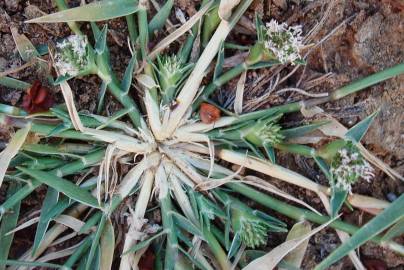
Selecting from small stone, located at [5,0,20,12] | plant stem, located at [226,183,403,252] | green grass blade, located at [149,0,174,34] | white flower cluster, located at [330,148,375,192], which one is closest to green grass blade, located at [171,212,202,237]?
plant stem, located at [226,183,403,252]

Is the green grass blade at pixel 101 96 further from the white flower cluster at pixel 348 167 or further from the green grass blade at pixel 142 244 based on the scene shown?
the white flower cluster at pixel 348 167

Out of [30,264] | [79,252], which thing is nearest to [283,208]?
[79,252]

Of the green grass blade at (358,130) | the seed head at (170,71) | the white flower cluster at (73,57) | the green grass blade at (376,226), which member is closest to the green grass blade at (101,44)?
the white flower cluster at (73,57)

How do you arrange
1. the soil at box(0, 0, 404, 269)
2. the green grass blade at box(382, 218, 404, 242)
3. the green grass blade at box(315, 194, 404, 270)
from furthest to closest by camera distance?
the soil at box(0, 0, 404, 269)
the green grass blade at box(382, 218, 404, 242)
the green grass blade at box(315, 194, 404, 270)

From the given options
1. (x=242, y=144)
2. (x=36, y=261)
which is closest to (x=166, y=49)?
(x=242, y=144)

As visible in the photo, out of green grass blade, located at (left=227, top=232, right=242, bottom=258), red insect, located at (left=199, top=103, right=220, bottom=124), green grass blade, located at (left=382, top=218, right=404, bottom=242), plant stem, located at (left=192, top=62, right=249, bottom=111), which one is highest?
plant stem, located at (left=192, top=62, right=249, bottom=111)

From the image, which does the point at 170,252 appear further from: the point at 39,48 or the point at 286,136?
the point at 39,48

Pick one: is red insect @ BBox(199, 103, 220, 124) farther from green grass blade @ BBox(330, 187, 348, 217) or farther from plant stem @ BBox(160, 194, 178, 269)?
green grass blade @ BBox(330, 187, 348, 217)
